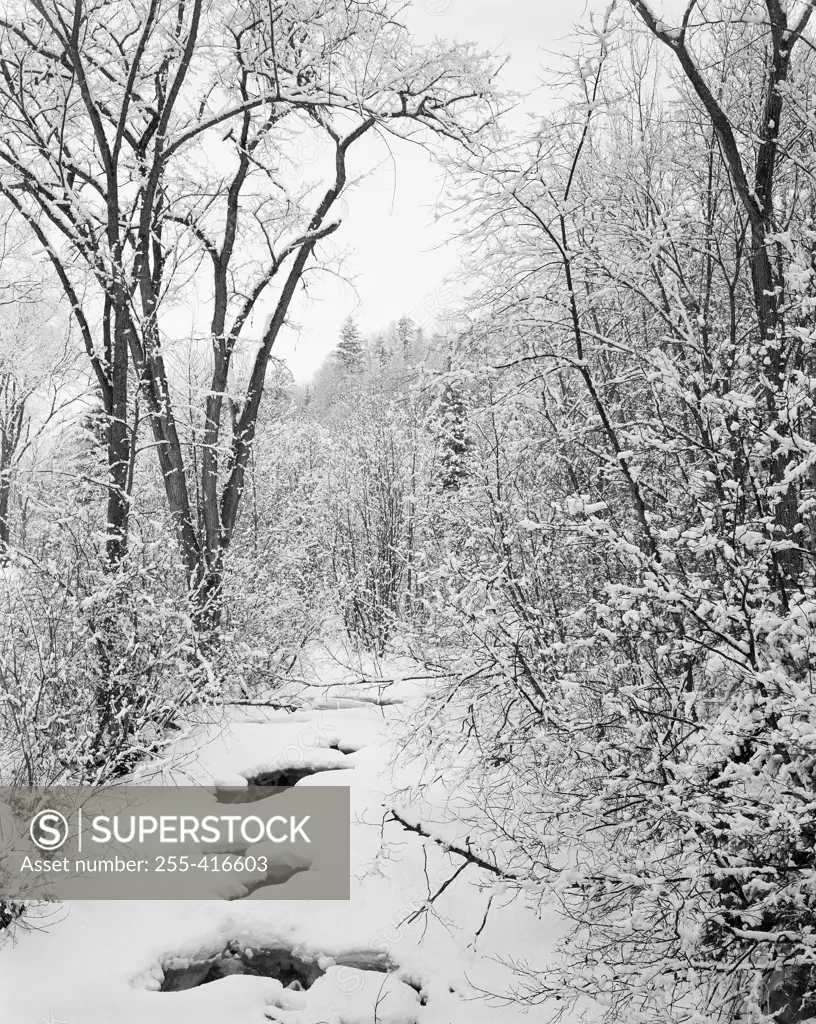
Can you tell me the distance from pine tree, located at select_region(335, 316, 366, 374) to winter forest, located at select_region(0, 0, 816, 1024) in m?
29.2

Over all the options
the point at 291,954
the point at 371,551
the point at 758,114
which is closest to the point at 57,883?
the point at 291,954

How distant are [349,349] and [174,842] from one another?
1370 inches

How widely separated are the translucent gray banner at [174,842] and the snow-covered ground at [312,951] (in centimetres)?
15

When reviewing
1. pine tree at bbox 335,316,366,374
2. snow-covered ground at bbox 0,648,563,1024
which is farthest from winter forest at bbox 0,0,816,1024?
pine tree at bbox 335,316,366,374

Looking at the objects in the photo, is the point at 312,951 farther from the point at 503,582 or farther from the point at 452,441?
the point at 452,441

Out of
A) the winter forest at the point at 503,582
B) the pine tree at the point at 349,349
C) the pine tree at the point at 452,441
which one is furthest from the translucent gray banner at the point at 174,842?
the pine tree at the point at 349,349

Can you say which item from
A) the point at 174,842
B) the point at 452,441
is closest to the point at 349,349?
the point at 452,441

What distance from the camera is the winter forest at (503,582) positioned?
297cm

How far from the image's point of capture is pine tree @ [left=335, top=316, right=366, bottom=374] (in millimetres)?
37562

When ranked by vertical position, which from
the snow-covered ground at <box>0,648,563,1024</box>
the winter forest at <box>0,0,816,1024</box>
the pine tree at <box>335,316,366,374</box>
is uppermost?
the pine tree at <box>335,316,366,374</box>

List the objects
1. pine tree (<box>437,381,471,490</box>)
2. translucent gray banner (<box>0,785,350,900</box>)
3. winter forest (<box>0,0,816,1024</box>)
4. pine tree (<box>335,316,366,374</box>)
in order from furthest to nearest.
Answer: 1. pine tree (<box>335,316,366,374</box>)
2. pine tree (<box>437,381,471,490</box>)
3. translucent gray banner (<box>0,785,350,900</box>)
4. winter forest (<box>0,0,816,1024</box>)

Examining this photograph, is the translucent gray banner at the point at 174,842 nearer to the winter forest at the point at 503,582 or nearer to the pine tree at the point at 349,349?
the winter forest at the point at 503,582

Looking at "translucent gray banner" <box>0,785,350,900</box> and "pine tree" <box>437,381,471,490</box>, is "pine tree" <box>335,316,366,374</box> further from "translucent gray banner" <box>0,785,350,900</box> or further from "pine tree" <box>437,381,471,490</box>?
"translucent gray banner" <box>0,785,350,900</box>

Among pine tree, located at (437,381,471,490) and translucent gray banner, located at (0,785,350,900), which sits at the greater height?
pine tree, located at (437,381,471,490)
